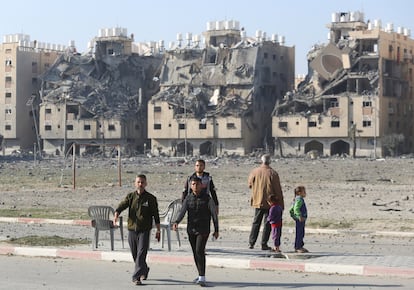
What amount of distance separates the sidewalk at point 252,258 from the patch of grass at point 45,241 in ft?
1.68

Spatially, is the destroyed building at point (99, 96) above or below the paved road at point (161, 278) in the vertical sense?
above

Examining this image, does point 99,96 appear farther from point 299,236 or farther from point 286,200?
point 299,236

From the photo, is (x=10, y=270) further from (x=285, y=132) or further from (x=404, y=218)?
(x=285, y=132)

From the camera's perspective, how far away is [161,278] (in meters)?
13.6

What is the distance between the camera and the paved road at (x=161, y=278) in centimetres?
1269

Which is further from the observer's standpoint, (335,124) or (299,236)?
(335,124)

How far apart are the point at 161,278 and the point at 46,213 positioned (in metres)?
13.5

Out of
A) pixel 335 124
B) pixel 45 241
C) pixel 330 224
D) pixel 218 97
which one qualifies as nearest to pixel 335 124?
pixel 335 124


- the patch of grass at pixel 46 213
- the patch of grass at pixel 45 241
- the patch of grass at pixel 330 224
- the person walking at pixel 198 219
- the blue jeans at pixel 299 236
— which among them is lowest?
the patch of grass at pixel 46 213

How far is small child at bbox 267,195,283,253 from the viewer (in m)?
15.9

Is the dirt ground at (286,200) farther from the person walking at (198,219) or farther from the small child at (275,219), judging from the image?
the person walking at (198,219)

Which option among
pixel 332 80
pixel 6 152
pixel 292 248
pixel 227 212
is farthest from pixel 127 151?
pixel 292 248

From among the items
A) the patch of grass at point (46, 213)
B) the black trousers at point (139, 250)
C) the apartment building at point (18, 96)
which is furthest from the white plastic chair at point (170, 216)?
the apartment building at point (18, 96)

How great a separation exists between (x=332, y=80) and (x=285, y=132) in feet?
25.2
